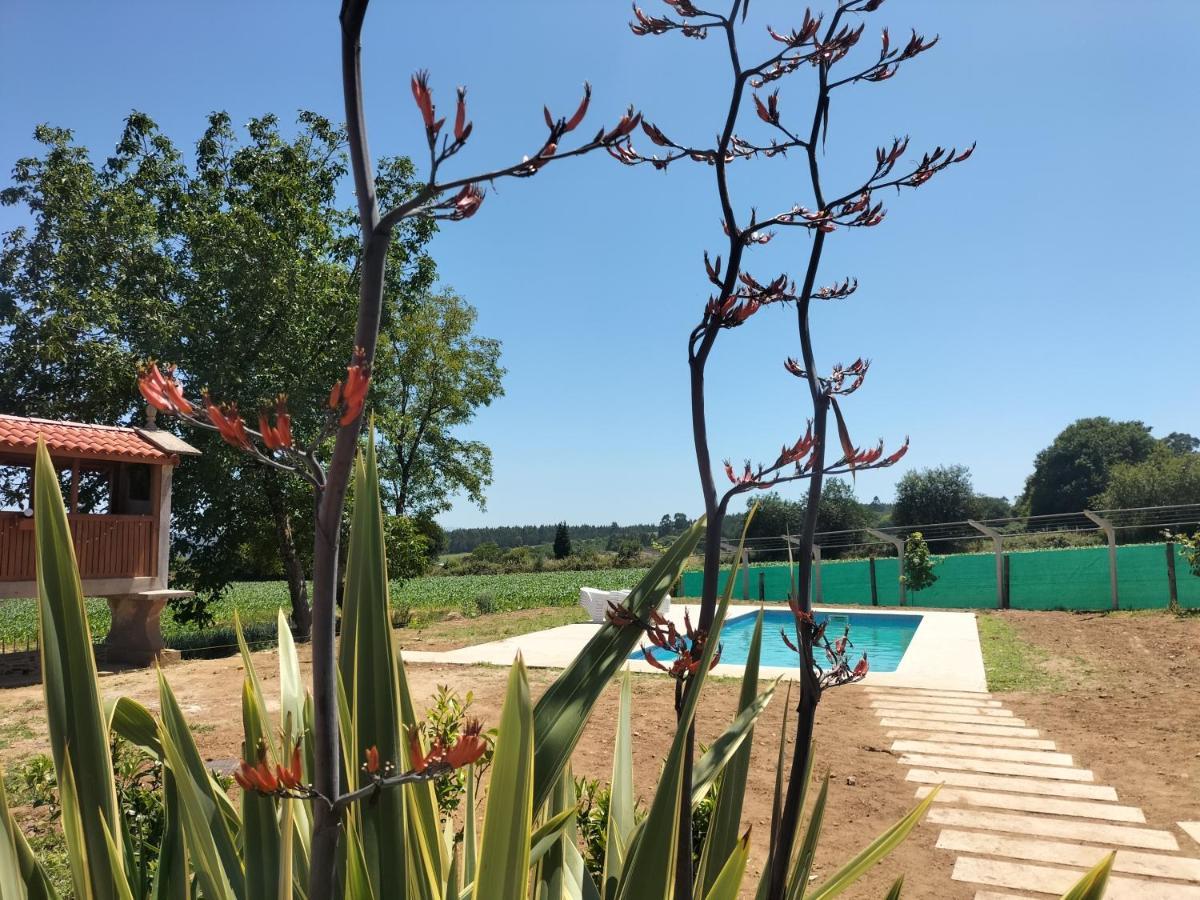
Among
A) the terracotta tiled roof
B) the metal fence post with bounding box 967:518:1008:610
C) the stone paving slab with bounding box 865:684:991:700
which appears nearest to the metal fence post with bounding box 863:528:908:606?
the metal fence post with bounding box 967:518:1008:610

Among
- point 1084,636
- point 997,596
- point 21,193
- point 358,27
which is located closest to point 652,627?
point 358,27

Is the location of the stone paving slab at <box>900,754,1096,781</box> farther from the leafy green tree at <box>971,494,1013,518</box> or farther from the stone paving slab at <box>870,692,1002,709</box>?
the leafy green tree at <box>971,494,1013,518</box>

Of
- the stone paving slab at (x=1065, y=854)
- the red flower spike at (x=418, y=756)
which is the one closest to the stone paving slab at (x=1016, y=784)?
the stone paving slab at (x=1065, y=854)

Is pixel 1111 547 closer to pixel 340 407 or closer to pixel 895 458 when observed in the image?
pixel 895 458

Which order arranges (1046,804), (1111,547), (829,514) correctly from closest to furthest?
(1046,804) < (1111,547) < (829,514)

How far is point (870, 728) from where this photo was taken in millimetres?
6105

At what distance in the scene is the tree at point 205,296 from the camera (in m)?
12.3

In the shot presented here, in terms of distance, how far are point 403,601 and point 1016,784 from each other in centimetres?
2201

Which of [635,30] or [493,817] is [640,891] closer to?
[493,817]

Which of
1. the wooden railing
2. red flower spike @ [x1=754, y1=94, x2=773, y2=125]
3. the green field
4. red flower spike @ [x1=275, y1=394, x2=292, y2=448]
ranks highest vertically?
red flower spike @ [x1=754, y1=94, x2=773, y2=125]

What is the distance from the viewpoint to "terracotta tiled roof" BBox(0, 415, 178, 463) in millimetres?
8656

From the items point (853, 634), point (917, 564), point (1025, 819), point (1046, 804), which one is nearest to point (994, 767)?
point (1046, 804)

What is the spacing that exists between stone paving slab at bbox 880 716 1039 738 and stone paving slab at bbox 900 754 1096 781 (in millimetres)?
792

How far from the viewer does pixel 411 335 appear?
2161cm
